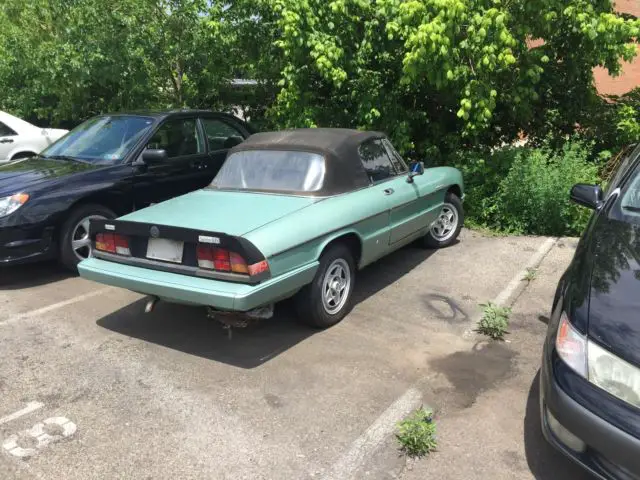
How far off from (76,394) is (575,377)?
295 centimetres

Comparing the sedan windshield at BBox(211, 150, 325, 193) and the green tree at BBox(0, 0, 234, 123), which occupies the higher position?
the green tree at BBox(0, 0, 234, 123)

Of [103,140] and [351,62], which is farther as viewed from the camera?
[351,62]

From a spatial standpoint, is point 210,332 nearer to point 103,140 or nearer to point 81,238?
point 81,238

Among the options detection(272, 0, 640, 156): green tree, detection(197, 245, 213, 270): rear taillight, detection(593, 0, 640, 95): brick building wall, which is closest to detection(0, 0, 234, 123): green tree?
detection(272, 0, 640, 156): green tree

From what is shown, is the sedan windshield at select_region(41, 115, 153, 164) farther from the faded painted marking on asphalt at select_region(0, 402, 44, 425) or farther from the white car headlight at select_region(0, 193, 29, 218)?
the faded painted marking on asphalt at select_region(0, 402, 44, 425)

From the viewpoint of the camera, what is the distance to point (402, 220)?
210 inches

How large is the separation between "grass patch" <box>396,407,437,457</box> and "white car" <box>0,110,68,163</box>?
9.28 m

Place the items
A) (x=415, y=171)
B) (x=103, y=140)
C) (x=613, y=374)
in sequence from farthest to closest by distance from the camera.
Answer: (x=103, y=140), (x=415, y=171), (x=613, y=374)

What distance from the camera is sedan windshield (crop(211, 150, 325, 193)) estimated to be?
470 centimetres

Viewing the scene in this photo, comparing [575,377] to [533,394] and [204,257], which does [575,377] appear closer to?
[533,394]

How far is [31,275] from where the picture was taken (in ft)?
19.4

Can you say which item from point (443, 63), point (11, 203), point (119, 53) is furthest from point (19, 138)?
point (443, 63)

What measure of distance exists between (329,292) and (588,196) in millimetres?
2040

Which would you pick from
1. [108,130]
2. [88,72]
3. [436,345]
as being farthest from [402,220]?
[88,72]
